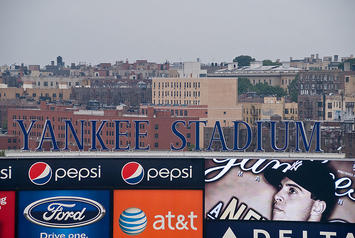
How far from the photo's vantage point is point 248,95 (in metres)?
124

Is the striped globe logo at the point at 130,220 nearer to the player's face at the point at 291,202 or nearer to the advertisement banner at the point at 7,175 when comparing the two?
the advertisement banner at the point at 7,175

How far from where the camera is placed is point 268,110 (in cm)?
10925

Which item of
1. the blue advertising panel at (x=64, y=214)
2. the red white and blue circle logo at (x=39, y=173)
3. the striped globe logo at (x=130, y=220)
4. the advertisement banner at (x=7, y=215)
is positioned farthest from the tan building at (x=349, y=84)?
the advertisement banner at (x=7, y=215)

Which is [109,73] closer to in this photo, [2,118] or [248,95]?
[248,95]

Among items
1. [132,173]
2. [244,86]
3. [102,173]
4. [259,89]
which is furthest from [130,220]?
[244,86]

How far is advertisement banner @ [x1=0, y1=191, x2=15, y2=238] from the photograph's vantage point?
34.3 metres

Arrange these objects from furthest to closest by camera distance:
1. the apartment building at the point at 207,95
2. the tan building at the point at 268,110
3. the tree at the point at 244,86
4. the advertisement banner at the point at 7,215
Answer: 1. the tree at the point at 244,86
2. the tan building at the point at 268,110
3. the apartment building at the point at 207,95
4. the advertisement banner at the point at 7,215

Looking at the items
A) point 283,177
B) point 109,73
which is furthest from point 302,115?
point 283,177

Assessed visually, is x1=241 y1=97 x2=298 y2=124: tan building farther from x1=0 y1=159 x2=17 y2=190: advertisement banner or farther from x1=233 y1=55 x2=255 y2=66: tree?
x1=0 y1=159 x2=17 y2=190: advertisement banner

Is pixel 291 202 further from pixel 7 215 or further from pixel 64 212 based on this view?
pixel 7 215

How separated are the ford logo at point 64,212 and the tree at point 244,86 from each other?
104695 mm

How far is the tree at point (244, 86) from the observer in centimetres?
14075

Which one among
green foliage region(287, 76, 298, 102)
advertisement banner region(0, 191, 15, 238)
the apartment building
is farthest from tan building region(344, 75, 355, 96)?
advertisement banner region(0, 191, 15, 238)

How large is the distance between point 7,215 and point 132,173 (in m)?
3.37
